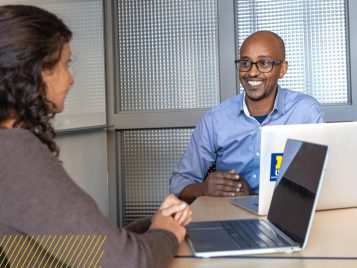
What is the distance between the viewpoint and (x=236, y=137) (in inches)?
105

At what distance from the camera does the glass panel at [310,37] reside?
3773mm

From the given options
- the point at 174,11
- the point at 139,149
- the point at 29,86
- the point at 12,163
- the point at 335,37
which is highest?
the point at 174,11

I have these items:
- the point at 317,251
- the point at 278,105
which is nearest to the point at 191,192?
the point at 278,105

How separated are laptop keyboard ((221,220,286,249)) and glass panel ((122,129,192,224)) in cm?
240

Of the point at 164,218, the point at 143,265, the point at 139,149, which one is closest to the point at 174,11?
the point at 139,149

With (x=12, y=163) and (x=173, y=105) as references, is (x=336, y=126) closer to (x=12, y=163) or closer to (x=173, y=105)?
(x=12, y=163)

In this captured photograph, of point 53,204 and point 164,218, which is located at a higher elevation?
point 53,204

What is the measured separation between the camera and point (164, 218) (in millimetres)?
1319

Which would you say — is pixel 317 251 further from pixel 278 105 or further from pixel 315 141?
pixel 278 105

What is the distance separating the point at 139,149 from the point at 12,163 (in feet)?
10.1

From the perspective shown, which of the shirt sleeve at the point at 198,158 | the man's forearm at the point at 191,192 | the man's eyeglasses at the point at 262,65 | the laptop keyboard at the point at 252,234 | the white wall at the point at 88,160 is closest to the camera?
the laptop keyboard at the point at 252,234

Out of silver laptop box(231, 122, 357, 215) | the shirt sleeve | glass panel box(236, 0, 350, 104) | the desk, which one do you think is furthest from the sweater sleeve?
glass panel box(236, 0, 350, 104)

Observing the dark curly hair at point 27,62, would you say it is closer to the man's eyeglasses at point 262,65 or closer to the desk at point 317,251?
the desk at point 317,251

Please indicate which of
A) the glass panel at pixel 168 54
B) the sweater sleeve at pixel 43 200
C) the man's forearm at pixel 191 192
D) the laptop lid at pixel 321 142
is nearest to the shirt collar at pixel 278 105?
the man's forearm at pixel 191 192
